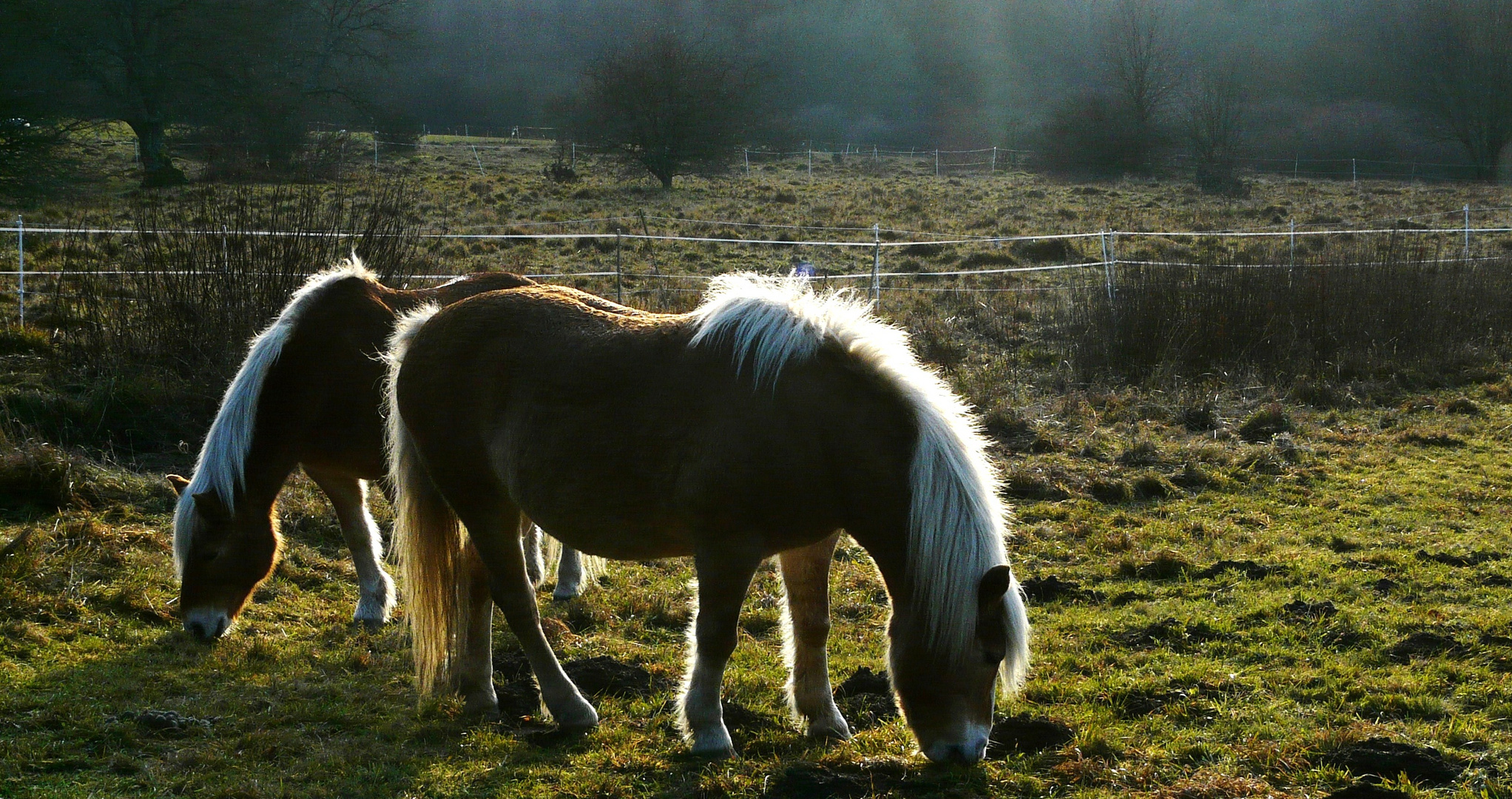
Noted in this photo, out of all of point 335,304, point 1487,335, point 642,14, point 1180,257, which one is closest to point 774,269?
point 1180,257

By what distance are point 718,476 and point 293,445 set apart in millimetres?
2711

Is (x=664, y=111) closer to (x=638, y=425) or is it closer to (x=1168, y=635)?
(x=1168, y=635)

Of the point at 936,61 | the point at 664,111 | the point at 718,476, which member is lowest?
the point at 718,476

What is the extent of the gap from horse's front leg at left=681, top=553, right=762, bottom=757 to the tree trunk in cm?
1125

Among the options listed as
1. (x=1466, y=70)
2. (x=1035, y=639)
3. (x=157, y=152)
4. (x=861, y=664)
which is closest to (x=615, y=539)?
(x=861, y=664)

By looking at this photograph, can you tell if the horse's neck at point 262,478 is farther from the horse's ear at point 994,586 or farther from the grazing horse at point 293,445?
the horse's ear at point 994,586

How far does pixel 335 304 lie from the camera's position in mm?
5113

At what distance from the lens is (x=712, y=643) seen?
10.8ft

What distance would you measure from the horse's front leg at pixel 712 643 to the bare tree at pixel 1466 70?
43.3m

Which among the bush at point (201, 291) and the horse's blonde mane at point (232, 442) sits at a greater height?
the bush at point (201, 291)

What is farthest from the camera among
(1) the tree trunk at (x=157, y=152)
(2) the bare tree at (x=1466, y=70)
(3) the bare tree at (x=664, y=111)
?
(2) the bare tree at (x=1466, y=70)

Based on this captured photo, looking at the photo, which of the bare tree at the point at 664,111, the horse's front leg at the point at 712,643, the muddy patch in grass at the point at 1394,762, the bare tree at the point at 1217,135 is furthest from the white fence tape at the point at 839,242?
the bare tree at the point at 1217,135

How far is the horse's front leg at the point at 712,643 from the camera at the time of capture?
10.5 feet

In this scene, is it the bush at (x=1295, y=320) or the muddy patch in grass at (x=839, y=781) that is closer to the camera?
the muddy patch in grass at (x=839, y=781)
